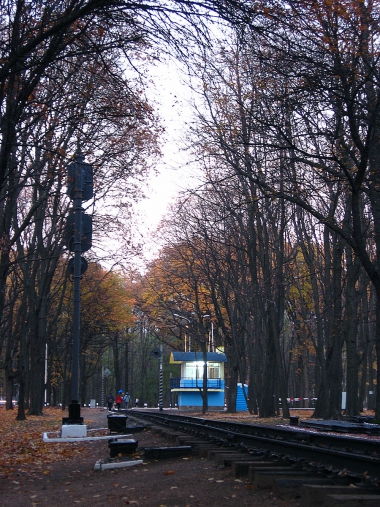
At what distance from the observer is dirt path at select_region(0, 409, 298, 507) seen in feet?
21.2

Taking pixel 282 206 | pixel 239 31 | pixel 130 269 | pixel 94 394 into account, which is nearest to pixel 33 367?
pixel 130 269

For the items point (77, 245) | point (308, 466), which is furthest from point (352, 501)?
point (77, 245)

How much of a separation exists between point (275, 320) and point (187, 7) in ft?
72.3

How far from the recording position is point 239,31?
855cm

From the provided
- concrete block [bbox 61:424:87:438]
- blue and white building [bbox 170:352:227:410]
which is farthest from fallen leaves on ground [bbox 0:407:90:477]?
blue and white building [bbox 170:352:227:410]

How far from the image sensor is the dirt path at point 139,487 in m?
6.46

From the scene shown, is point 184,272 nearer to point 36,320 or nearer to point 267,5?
point 36,320

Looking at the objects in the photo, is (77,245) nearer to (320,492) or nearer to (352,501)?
(320,492)

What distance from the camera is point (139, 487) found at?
24.5 feet

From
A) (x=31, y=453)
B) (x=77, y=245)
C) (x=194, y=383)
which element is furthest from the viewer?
(x=194, y=383)

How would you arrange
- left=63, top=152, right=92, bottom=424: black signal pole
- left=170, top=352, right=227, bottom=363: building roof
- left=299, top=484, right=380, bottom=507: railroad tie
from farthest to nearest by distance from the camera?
1. left=170, top=352, right=227, bottom=363: building roof
2. left=63, top=152, right=92, bottom=424: black signal pole
3. left=299, top=484, right=380, bottom=507: railroad tie

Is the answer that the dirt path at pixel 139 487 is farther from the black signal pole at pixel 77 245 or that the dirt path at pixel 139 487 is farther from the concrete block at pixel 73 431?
the black signal pole at pixel 77 245

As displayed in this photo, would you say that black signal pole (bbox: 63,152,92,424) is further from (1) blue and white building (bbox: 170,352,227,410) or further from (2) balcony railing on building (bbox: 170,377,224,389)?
(1) blue and white building (bbox: 170,352,227,410)

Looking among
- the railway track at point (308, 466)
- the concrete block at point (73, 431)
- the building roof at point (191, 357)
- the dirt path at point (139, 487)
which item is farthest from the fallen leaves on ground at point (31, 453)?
the building roof at point (191, 357)
